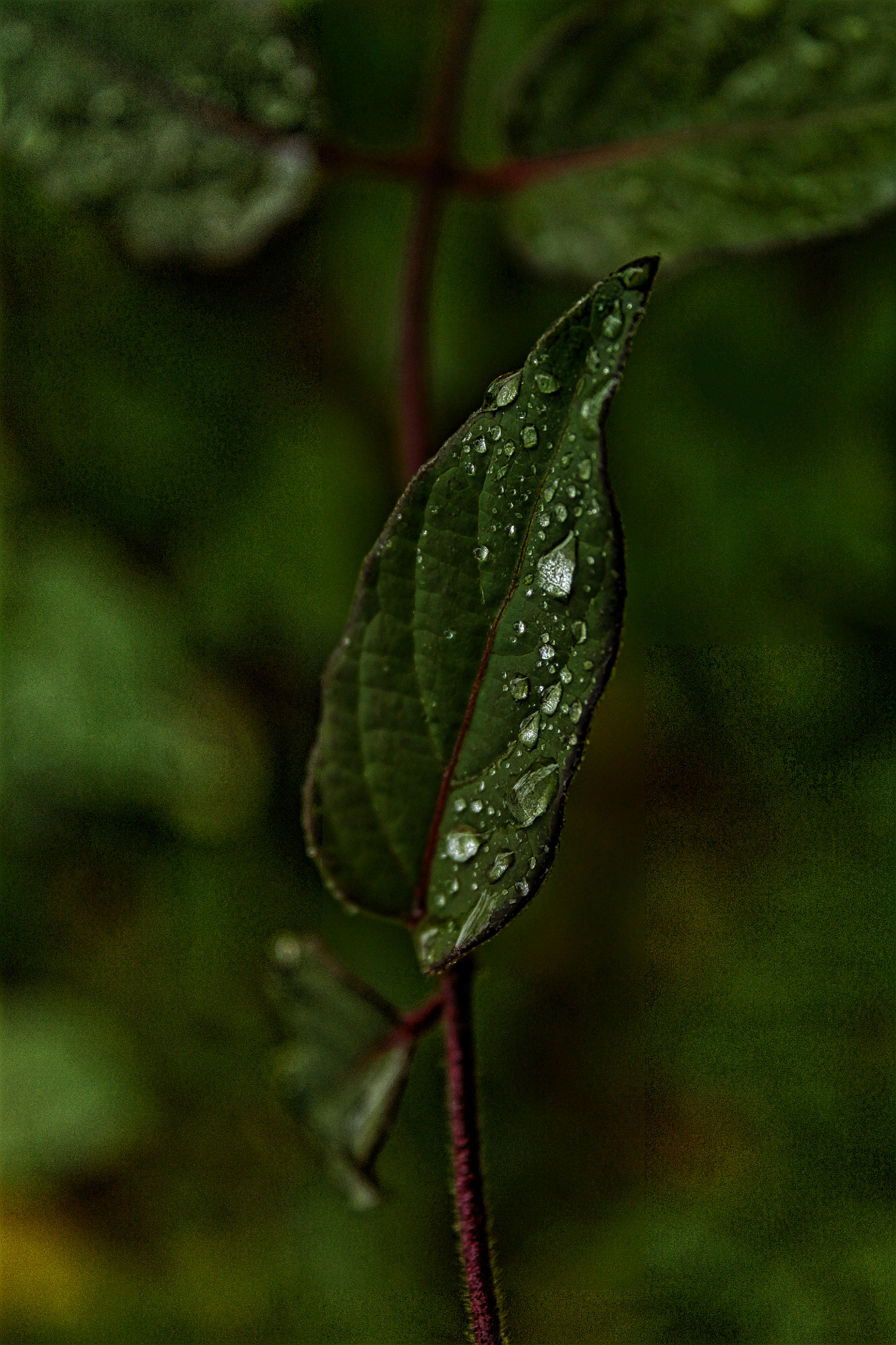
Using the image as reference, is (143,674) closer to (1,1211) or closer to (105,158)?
(105,158)

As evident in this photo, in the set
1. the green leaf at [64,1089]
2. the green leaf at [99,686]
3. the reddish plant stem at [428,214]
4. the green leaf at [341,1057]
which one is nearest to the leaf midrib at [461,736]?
the green leaf at [341,1057]

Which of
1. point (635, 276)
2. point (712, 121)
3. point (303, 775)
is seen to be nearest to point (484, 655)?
point (635, 276)

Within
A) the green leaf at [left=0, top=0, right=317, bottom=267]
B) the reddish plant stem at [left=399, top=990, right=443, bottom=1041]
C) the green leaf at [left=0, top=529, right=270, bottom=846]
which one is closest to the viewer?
the reddish plant stem at [left=399, top=990, right=443, bottom=1041]

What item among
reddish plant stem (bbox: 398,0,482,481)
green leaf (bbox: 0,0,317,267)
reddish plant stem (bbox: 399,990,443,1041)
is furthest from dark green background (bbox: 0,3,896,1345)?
reddish plant stem (bbox: 399,990,443,1041)

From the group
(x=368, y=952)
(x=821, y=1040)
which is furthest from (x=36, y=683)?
(x=821, y=1040)

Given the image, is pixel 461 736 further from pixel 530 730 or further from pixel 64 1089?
pixel 64 1089

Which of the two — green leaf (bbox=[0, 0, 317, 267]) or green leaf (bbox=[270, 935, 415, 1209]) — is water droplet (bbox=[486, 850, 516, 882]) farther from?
green leaf (bbox=[0, 0, 317, 267])

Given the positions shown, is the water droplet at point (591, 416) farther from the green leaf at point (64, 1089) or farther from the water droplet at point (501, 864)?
the green leaf at point (64, 1089)
